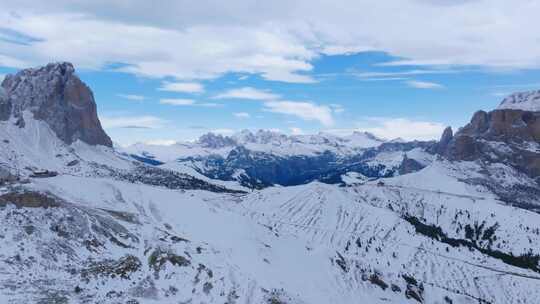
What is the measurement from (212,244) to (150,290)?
46.9 m

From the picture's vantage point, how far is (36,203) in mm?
134750

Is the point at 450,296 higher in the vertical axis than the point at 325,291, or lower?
lower

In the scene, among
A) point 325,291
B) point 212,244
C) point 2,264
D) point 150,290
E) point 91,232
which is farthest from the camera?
point 212,244

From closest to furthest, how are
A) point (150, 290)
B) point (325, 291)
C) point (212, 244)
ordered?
point (150, 290) < point (325, 291) < point (212, 244)

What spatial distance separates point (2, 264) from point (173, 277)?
34.8 meters

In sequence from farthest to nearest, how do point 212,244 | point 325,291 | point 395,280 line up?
point 395,280, point 212,244, point 325,291

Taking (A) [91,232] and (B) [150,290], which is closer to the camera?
(B) [150,290]

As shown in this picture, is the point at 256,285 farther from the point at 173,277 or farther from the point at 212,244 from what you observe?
the point at 212,244

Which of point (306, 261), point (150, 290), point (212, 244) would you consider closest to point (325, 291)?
point (306, 261)

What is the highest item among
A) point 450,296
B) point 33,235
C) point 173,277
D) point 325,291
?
point 33,235

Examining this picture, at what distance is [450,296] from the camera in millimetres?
176500

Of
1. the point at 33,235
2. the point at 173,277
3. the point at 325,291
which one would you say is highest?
the point at 33,235

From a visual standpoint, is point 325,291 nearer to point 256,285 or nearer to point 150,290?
point 256,285

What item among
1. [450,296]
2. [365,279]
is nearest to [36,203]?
[365,279]
